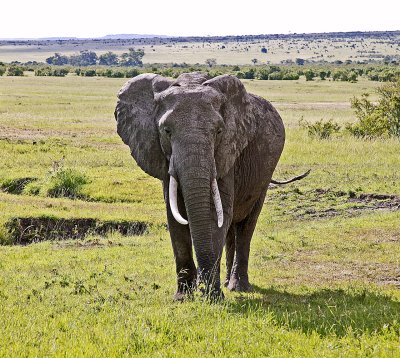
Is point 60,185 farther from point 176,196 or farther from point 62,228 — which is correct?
point 176,196

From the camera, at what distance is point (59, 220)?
58.9ft

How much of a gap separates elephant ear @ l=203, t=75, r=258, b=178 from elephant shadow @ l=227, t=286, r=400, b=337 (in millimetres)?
1730

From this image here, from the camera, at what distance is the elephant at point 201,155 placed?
8828 mm

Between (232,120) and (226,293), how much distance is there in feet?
8.32

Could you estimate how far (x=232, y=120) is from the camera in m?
9.99

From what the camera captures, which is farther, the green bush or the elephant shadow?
the green bush

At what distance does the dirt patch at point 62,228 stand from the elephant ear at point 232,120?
7.72 metres

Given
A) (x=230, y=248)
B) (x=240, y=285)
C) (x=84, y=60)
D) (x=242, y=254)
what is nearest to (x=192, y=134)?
(x=240, y=285)

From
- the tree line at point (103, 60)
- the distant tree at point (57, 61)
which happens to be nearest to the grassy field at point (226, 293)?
the tree line at point (103, 60)

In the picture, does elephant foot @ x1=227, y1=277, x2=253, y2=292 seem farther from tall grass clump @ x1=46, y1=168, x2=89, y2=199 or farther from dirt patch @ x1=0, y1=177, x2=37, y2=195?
dirt patch @ x1=0, y1=177, x2=37, y2=195

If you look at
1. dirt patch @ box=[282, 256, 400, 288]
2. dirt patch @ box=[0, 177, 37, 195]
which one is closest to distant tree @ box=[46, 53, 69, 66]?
dirt patch @ box=[0, 177, 37, 195]

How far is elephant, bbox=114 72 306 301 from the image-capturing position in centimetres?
883

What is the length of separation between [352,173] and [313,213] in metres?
5.08

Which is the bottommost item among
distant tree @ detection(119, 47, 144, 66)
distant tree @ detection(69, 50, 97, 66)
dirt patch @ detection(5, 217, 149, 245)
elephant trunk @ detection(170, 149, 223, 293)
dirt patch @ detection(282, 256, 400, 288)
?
distant tree @ detection(69, 50, 97, 66)
